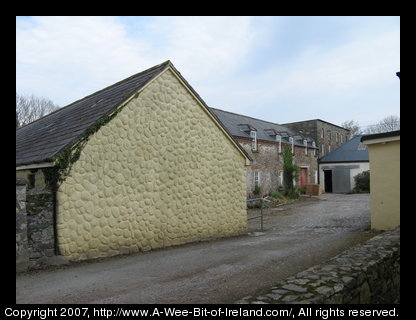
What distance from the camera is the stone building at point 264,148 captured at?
2491 cm

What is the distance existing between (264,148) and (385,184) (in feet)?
54.7

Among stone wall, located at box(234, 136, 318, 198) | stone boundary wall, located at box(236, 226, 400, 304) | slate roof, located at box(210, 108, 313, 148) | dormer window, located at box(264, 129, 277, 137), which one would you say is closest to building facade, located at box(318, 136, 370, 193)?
slate roof, located at box(210, 108, 313, 148)

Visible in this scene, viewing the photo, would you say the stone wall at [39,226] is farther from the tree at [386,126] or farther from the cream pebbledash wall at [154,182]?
the tree at [386,126]

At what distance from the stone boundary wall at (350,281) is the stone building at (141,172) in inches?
197

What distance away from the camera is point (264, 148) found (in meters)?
27.0

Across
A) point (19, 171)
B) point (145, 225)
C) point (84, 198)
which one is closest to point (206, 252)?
point (145, 225)

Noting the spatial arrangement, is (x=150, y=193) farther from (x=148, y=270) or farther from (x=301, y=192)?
(x=301, y=192)

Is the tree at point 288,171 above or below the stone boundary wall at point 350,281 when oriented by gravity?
above

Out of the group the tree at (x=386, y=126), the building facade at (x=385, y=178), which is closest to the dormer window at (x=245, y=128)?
the building facade at (x=385, y=178)

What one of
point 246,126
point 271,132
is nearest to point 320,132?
point 271,132

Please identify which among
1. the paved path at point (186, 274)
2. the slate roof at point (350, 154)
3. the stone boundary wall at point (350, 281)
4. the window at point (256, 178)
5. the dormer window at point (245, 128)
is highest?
the dormer window at point (245, 128)

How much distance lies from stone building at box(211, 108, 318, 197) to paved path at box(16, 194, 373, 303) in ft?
50.8
